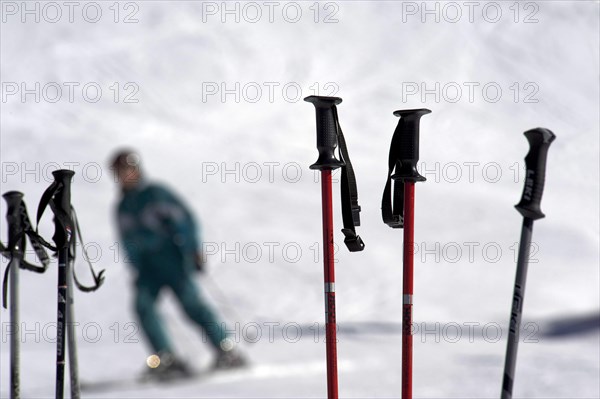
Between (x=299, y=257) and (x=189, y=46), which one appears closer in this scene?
(x=299, y=257)

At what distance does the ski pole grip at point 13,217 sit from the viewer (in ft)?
16.9

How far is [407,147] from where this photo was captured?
16.6 feet

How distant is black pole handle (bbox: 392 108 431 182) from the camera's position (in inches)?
199

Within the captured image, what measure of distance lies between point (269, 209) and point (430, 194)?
6.33 ft

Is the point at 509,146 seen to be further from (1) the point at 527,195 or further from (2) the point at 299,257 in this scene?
(1) the point at 527,195

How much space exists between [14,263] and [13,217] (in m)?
0.27

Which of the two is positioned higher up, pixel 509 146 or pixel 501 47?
pixel 501 47

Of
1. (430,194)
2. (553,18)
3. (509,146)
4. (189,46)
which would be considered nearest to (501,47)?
(553,18)

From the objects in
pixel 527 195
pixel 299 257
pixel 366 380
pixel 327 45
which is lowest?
pixel 366 380

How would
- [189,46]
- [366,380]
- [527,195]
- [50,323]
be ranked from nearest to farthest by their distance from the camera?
1. [527,195]
2. [366,380]
3. [50,323]
4. [189,46]

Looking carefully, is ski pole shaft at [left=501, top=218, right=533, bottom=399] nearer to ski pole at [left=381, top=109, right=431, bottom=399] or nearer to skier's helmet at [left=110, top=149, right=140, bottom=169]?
ski pole at [left=381, top=109, right=431, bottom=399]

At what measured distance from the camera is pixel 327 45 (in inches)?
500

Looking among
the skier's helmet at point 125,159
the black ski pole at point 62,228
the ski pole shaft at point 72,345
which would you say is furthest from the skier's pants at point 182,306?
the black ski pole at point 62,228

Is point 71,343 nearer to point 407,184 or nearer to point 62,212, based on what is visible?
point 62,212
